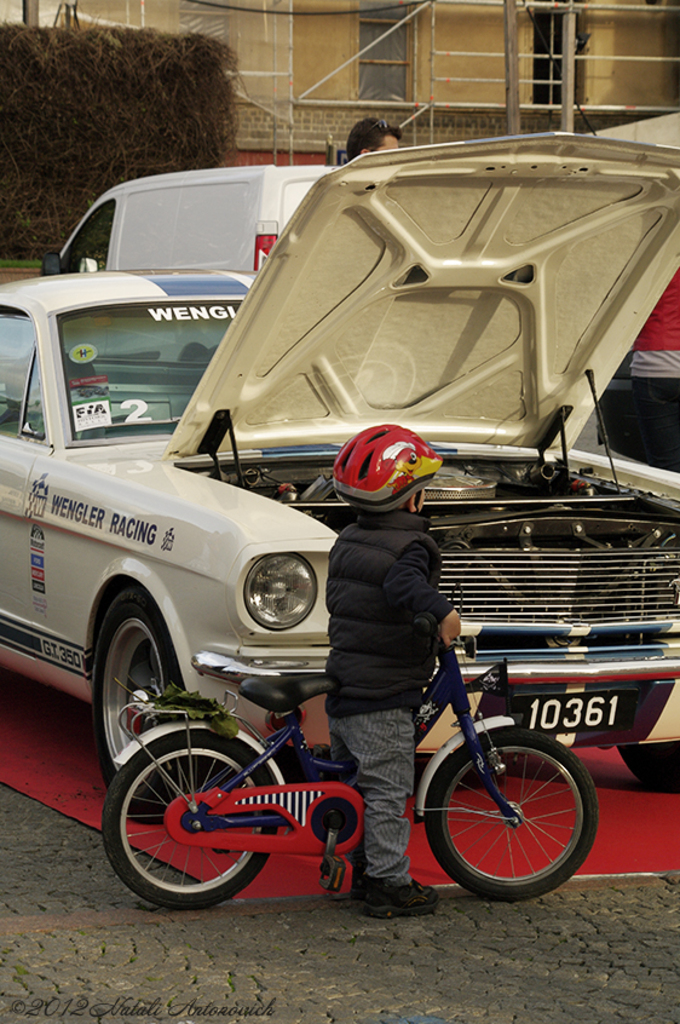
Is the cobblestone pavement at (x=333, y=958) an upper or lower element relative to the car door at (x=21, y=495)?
lower

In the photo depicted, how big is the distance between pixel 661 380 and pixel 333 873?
483 centimetres

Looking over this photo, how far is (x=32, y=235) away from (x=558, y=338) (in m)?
21.2

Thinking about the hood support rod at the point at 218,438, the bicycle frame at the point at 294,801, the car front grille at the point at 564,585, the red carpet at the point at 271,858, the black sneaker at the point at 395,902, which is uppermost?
the hood support rod at the point at 218,438

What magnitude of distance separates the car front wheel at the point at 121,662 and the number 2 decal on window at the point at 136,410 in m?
1.02

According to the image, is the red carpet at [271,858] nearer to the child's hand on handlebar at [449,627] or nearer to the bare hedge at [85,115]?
the child's hand on handlebar at [449,627]

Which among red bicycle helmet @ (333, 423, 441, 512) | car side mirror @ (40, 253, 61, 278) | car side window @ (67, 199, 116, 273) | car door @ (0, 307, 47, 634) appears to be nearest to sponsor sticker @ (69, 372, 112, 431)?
car door @ (0, 307, 47, 634)

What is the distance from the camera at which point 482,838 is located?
4117 millimetres

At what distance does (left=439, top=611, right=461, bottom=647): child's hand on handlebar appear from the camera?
12.2 feet

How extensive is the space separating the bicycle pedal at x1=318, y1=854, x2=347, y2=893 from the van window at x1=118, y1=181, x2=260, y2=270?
722cm

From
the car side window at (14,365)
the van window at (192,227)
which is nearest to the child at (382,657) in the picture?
the car side window at (14,365)

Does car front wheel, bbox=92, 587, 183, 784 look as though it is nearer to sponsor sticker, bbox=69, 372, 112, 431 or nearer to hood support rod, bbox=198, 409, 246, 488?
hood support rod, bbox=198, 409, 246, 488

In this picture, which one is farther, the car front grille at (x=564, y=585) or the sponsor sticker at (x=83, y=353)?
the sponsor sticker at (x=83, y=353)

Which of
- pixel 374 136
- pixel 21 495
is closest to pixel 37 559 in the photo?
pixel 21 495

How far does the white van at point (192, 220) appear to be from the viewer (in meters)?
10.4
